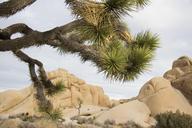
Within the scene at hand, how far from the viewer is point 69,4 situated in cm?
994

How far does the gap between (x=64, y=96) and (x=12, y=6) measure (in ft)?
112

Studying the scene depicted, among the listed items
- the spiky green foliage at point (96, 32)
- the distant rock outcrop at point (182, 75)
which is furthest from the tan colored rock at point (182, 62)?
the spiky green foliage at point (96, 32)

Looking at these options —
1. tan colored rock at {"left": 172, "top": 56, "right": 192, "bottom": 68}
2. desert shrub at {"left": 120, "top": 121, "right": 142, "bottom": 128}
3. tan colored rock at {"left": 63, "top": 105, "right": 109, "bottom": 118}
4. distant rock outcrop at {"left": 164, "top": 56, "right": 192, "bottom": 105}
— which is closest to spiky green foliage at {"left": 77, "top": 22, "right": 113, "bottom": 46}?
desert shrub at {"left": 120, "top": 121, "right": 142, "bottom": 128}

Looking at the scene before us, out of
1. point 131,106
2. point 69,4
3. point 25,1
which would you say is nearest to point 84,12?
point 69,4

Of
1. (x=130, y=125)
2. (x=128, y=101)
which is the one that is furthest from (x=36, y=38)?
(x=128, y=101)

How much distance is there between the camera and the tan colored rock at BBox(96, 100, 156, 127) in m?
30.6

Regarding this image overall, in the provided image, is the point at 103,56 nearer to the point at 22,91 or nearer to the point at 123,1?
the point at 123,1

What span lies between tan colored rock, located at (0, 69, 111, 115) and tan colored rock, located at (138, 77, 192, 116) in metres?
9.86

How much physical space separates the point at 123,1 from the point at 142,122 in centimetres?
2126

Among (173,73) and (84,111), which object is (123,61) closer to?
(84,111)

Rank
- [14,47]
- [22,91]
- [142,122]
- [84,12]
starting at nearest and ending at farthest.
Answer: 1. [84,12]
2. [14,47]
3. [142,122]
4. [22,91]

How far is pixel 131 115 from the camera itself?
102ft

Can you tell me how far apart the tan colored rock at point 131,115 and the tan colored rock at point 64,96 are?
1030 centimetres

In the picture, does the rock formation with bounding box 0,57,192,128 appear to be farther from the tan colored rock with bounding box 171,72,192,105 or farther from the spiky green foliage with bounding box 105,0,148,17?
the spiky green foliage with bounding box 105,0,148,17
